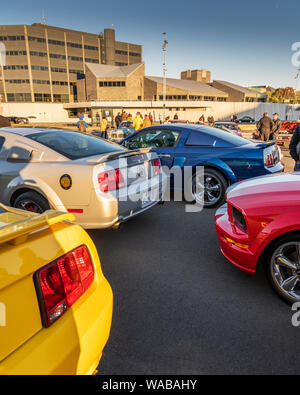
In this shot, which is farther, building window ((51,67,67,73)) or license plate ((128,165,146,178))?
building window ((51,67,67,73))

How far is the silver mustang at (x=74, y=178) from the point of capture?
352 cm

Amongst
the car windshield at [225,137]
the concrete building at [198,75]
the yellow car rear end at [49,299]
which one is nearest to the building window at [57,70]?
the concrete building at [198,75]

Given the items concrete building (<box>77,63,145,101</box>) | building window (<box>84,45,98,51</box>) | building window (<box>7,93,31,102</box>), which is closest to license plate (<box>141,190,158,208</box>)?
concrete building (<box>77,63,145,101</box>)

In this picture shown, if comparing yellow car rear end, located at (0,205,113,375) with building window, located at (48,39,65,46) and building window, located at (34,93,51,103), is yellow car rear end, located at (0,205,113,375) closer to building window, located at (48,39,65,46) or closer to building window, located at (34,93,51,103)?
building window, located at (34,93,51,103)

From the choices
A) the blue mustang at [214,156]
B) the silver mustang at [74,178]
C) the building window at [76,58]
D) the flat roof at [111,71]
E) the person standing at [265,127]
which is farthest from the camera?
the building window at [76,58]

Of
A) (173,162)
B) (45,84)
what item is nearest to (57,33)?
(45,84)

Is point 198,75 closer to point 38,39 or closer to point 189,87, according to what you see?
point 189,87

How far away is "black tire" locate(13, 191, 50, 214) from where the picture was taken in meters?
3.78

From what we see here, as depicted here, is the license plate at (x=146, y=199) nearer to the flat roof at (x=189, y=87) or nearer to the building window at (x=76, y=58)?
the flat roof at (x=189, y=87)

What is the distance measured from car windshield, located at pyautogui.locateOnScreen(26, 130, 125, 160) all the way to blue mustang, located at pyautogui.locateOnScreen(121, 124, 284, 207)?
165cm

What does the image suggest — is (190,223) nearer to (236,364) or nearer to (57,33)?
(236,364)

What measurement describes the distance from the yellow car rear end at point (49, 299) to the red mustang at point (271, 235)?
A: 158 centimetres

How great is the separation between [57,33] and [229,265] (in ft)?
293

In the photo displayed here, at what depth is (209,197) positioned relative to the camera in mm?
5629
